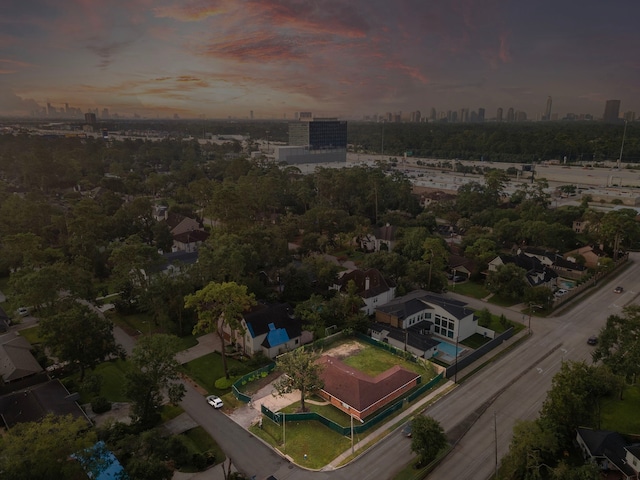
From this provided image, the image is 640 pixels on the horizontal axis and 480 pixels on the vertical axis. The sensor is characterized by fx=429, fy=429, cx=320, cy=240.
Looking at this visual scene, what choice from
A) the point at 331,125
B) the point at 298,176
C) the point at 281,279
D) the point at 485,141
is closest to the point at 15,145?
the point at 298,176

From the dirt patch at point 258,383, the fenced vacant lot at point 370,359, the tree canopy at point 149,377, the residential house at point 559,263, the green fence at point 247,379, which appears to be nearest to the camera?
the tree canopy at point 149,377

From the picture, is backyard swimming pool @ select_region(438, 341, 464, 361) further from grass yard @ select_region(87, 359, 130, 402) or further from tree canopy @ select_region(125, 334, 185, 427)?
grass yard @ select_region(87, 359, 130, 402)

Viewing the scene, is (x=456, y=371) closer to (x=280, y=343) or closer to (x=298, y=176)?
(x=280, y=343)

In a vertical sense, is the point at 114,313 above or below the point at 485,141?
below

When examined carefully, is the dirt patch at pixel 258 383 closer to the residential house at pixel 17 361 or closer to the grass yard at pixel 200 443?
the grass yard at pixel 200 443

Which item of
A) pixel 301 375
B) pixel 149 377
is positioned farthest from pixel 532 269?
pixel 149 377

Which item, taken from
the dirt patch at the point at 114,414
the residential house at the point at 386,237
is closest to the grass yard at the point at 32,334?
the dirt patch at the point at 114,414
